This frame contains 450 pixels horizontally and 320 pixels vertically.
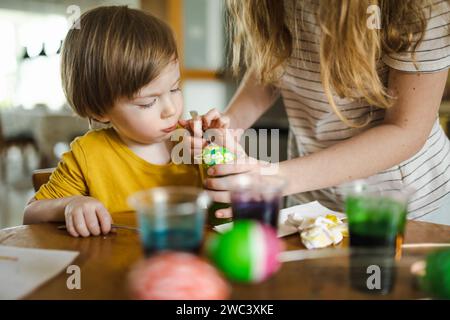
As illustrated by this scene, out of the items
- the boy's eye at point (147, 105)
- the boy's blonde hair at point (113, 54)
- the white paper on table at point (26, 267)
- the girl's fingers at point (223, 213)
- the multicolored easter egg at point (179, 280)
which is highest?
the boy's blonde hair at point (113, 54)

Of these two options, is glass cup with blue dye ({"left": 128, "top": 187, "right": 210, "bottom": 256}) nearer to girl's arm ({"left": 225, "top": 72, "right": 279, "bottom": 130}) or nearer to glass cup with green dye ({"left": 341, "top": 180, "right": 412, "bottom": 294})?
glass cup with green dye ({"left": 341, "top": 180, "right": 412, "bottom": 294})

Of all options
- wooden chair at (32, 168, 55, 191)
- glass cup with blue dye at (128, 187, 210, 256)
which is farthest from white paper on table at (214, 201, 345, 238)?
wooden chair at (32, 168, 55, 191)

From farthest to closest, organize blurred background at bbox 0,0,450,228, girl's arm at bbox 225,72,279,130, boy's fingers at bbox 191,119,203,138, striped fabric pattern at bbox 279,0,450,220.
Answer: blurred background at bbox 0,0,450,228 < girl's arm at bbox 225,72,279,130 < striped fabric pattern at bbox 279,0,450,220 < boy's fingers at bbox 191,119,203,138

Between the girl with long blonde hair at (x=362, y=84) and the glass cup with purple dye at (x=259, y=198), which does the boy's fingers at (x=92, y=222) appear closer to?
the girl with long blonde hair at (x=362, y=84)

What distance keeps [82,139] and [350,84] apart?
2.46 ft

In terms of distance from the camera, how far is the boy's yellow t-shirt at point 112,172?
1.30 m

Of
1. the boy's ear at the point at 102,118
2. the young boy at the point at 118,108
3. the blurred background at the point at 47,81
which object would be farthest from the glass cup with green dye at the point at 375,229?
the blurred background at the point at 47,81

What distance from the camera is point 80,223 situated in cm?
97

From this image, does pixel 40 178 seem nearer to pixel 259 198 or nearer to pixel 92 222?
pixel 92 222

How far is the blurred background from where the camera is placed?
4.91m

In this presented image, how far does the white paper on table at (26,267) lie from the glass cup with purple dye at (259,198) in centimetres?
31

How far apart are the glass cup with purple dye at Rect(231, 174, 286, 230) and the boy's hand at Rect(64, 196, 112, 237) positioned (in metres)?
0.36

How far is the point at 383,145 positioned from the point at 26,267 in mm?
774

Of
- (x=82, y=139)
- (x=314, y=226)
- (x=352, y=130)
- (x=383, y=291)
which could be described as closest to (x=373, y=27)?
(x=352, y=130)
